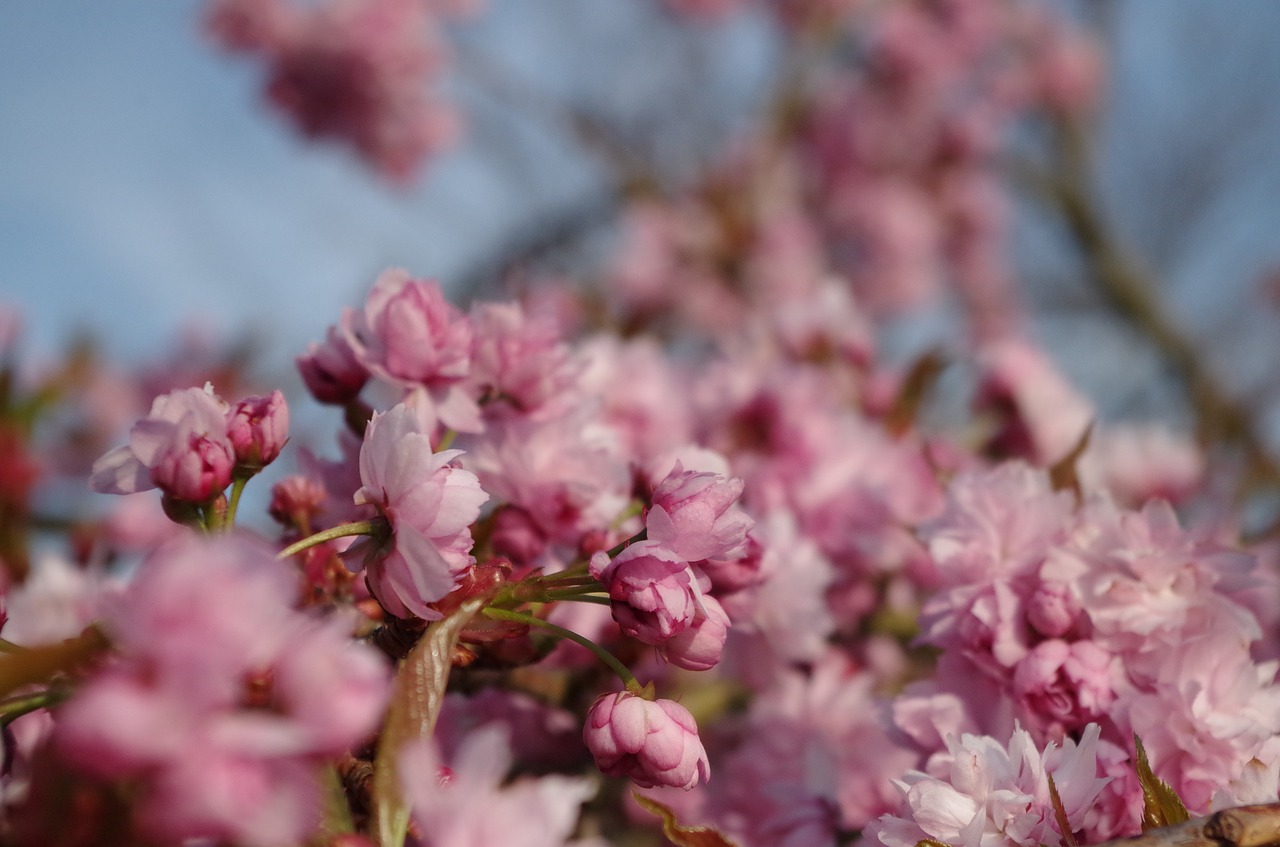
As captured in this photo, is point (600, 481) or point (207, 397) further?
point (600, 481)

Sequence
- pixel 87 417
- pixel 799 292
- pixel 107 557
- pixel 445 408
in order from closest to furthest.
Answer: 1. pixel 445 408
2. pixel 107 557
3. pixel 87 417
4. pixel 799 292

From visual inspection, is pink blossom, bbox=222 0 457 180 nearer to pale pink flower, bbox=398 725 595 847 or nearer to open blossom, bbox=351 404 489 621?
open blossom, bbox=351 404 489 621

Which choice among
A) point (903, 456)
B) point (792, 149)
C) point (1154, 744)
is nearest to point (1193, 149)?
point (792, 149)

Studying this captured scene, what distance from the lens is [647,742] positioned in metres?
0.54

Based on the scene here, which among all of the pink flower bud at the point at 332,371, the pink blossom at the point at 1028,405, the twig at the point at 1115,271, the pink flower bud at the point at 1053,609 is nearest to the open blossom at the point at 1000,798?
the pink flower bud at the point at 1053,609

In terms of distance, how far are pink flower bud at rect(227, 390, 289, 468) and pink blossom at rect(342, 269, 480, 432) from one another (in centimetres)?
9

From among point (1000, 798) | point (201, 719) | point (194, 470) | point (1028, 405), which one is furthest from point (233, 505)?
point (1028, 405)

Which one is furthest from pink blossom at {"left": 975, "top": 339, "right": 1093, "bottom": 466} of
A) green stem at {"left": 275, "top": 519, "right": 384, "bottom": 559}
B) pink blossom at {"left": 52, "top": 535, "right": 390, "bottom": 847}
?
pink blossom at {"left": 52, "top": 535, "right": 390, "bottom": 847}

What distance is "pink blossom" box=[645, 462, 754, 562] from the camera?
0.54m

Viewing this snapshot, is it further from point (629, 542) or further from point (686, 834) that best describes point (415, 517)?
point (686, 834)

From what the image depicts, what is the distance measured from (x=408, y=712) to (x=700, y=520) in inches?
7.0

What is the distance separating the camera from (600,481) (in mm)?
711

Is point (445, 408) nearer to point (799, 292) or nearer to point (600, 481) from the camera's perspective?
point (600, 481)

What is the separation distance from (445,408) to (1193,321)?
741 cm
